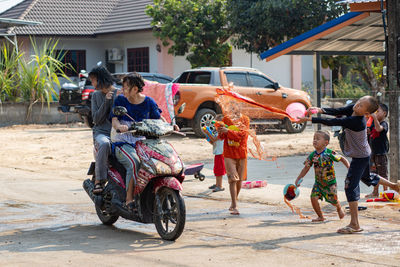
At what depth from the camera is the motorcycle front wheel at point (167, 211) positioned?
7031 millimetres

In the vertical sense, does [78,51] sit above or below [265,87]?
above

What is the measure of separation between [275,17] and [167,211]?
61.9ft

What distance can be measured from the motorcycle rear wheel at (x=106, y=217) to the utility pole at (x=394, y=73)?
168 inches

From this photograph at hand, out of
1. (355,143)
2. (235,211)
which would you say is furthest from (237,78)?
(355,143)

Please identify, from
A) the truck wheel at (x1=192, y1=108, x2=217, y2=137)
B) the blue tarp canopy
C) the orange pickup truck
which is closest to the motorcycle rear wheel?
the blue tarp canopy

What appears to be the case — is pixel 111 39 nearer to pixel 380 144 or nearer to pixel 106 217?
pixel 380 144

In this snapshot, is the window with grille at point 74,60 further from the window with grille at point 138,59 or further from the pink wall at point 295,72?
the pink wall at point 295,72

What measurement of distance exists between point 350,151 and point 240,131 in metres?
1.85

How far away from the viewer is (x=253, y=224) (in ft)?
26.6

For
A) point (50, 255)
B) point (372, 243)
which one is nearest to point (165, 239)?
point (50, 255)

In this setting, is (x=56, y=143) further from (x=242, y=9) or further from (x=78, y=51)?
(x=78, y=51)

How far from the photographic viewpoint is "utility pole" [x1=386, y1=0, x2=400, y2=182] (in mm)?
9656

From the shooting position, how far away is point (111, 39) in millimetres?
32344

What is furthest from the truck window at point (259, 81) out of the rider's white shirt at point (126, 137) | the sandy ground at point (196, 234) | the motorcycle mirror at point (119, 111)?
the motorcycle mirror at point (119, 111)
